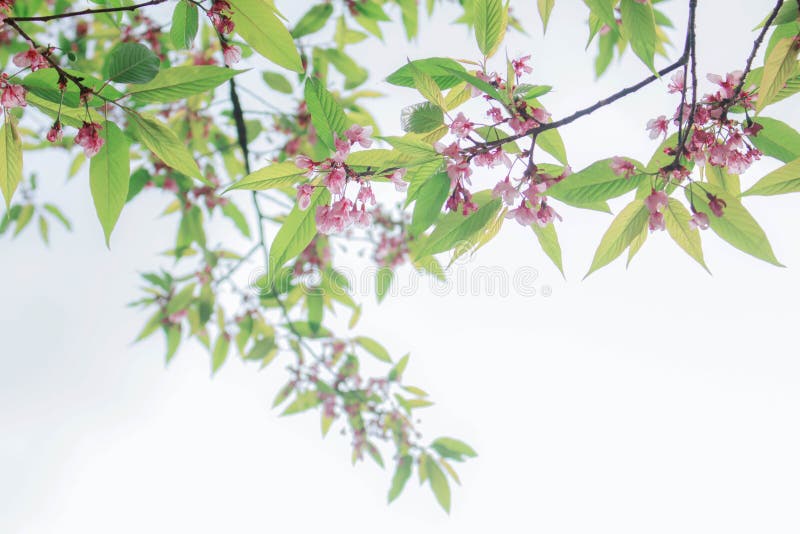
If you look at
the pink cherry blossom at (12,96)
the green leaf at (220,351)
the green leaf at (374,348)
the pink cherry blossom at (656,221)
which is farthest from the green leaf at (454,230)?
the green leaf at (220,351)

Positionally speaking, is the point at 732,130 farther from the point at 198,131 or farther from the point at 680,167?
the point at 198,131

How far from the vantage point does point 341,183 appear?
775 mm

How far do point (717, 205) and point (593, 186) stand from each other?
0.56 ft

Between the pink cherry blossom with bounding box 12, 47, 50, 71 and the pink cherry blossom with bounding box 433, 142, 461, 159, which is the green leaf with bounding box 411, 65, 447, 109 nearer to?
the pink cherry blossom with bounding box 433, 142, 461, 159

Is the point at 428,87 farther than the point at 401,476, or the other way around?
the point at 401,476

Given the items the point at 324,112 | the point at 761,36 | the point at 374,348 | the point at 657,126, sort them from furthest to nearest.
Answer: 1. the point at 374,348
2. the point at 657,126
3. the point at 324,112
4. the point at 761,36

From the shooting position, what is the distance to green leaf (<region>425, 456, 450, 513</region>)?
2.20 metres

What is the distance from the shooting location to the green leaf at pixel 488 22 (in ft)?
2.46

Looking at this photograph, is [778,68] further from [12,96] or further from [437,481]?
[437,481]

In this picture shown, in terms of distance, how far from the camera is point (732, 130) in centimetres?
77

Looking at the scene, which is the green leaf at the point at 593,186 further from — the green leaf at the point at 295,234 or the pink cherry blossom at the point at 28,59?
the pink cherry blossom at the point at 28,59

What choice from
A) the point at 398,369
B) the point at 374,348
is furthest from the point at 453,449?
the point at 374,348

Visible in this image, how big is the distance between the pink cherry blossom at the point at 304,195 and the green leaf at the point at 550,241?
1.13 feet

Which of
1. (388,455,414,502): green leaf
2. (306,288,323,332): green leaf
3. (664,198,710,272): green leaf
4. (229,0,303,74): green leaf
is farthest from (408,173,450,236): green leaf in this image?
(388,455,414,502): green leaf
